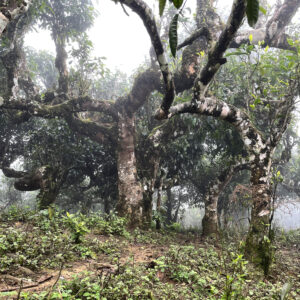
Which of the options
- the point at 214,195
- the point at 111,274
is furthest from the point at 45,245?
the point at 214,195

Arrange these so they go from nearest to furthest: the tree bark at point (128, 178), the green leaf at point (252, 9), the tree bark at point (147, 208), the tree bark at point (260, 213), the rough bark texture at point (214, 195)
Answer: the green leaf at point (252, 9) < the tree bark at point (260, 213) < the tree bark at point (128, 178) < the tree bark at point (147, 208) < the rough bark texture at point (214, 195)

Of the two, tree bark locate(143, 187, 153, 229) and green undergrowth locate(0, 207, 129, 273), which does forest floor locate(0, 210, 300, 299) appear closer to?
green undergrowth locate(0, 207, 129, 273)

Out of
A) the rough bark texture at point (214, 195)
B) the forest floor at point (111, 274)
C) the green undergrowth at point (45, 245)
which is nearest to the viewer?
the forest floor at point (111, 274)

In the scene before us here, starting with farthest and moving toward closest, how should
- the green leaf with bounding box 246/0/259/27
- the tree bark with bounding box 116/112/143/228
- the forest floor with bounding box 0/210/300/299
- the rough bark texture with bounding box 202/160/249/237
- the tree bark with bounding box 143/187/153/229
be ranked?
the rough bark texture with bounding box 202/160/249/237 → the tree bark with bounding box 143/187/153/229 → the tree bark with bounding box 116/112/143/228 → the forest floor with bounding box 0/210/300/299 → the green leaf with bounding box 246/0/259/27

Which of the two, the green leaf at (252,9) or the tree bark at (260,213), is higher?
the green leaf at (252,9)

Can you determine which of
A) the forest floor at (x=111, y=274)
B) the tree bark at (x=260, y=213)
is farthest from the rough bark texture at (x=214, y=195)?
the forest floor at (x=111, y=274)

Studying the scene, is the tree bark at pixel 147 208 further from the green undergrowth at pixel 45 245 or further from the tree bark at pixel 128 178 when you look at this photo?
the green undergrowth at pixel 45 245

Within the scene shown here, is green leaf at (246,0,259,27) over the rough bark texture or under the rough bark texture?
over

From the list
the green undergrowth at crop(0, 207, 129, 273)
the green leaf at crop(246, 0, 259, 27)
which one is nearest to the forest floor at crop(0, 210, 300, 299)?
the green undergrowth at crop(0, 207, 129, 273)

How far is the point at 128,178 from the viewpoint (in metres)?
7.41

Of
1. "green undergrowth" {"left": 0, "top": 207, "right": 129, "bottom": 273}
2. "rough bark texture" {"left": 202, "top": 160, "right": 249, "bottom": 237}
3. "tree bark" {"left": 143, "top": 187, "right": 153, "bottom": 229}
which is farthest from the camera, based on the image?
"rough bark texture" {"left": 202, "top": 160, "right": 249, "bottom": 237}

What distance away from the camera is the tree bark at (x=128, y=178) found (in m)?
7.00

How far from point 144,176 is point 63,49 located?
281 inches

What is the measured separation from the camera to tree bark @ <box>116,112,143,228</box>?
7004mm
